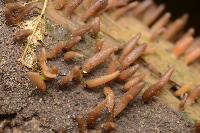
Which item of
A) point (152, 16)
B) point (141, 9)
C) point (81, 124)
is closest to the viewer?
point (81, 124)

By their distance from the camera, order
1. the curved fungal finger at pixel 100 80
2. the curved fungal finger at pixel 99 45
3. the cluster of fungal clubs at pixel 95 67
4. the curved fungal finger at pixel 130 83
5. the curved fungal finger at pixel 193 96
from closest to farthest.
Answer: the cluster of fungal clubs at pixel 95 67, the curved fungal finger at pixel 100 80, the curved fungal finger at pixel 130 83, the curved fungal finger at pixel 99 45, the curved fungal finger at pixel 193 96

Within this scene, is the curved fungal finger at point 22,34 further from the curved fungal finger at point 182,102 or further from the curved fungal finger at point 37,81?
the curved fungal finger at point 182,102

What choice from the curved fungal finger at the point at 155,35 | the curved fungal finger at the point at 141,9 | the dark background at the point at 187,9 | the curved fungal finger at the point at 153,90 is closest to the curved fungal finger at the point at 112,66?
the curved fungal finger at the point at 153,90

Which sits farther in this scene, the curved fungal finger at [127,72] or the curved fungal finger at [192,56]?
the curved fungal finger at [192,56]

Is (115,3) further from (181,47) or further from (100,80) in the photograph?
(100,80)

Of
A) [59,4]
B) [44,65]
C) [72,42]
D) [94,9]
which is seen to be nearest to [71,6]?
[59,4]

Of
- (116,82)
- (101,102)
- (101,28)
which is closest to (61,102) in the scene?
(101,102)

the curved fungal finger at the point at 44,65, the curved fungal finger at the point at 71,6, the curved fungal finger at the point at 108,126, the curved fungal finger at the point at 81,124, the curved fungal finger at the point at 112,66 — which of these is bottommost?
the curved fungal finger at the point at 81,124
